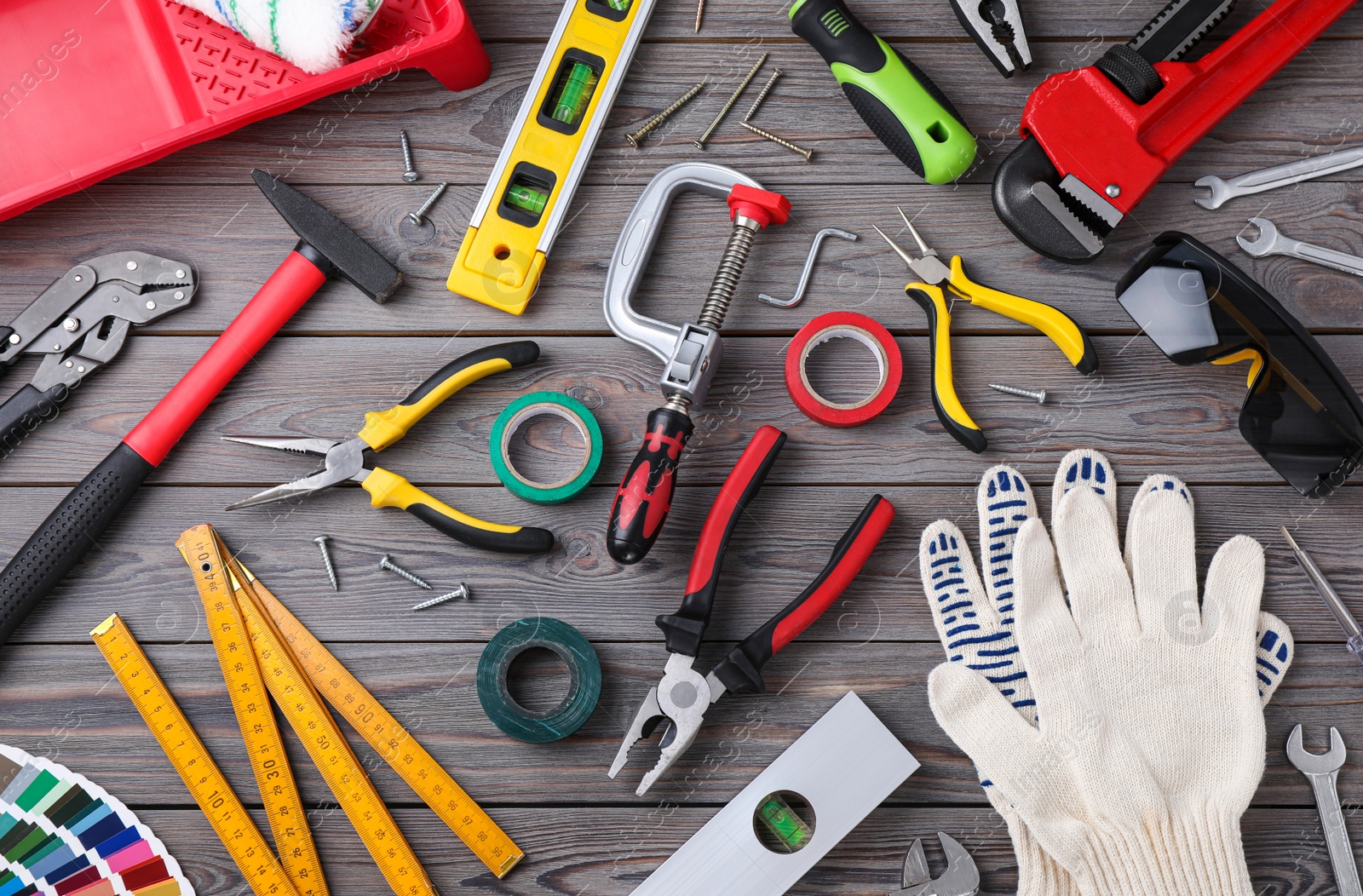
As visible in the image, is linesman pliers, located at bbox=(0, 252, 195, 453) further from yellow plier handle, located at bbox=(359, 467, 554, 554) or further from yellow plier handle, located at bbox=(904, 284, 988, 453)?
yellow plier handle, located at bbox=(904, 284, 988, 453)

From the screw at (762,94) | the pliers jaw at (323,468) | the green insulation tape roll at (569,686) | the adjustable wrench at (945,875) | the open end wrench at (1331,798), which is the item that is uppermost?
the screw at (762,94)

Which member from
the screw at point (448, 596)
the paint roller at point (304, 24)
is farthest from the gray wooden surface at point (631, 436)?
the paint roller at point (304, 24)

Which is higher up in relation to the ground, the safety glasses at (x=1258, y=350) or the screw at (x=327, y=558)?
the safety glasses at (x=1258, y=350)

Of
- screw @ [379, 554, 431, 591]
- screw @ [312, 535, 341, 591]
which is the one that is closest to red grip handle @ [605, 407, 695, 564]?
screw @ [379, 554, 431, 591]

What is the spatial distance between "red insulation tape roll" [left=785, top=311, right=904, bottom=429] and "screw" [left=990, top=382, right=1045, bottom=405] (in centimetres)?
16

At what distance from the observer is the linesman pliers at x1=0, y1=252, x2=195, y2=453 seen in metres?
1.33

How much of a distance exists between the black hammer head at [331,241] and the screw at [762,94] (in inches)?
25.2

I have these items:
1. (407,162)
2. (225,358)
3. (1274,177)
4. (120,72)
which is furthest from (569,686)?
(1274,177)

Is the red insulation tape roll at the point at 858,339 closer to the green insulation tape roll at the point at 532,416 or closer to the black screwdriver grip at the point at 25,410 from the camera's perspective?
the green insulation tape roll at the point at 532,416

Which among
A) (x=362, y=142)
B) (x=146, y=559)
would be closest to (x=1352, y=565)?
Answer: (x=362, y=142)

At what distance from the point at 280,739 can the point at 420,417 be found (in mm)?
551

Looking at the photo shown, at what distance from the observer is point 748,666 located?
3.91ft

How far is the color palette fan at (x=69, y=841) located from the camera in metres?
1.27

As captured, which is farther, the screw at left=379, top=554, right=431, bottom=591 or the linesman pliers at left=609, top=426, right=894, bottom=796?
the screw at left=379, top=554, right=431, bottom=591
